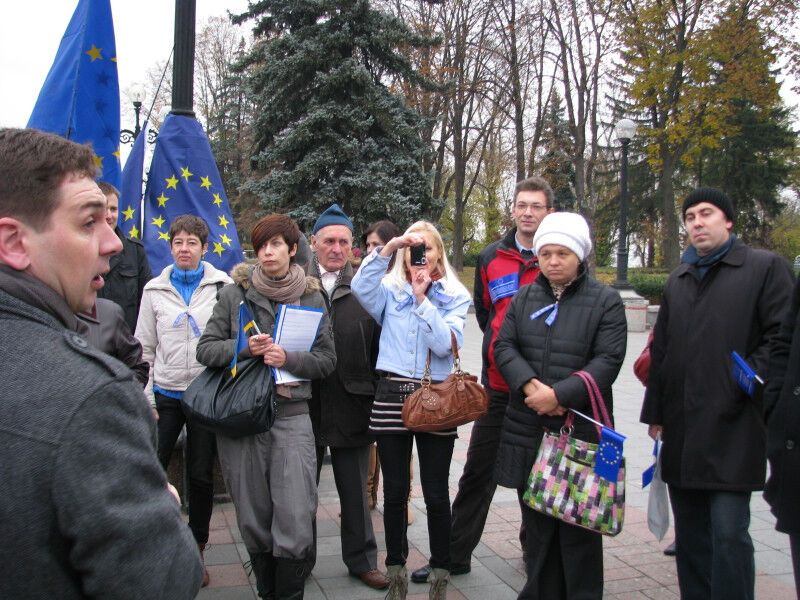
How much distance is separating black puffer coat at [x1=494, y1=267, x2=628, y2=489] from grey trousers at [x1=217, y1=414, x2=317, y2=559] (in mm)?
976

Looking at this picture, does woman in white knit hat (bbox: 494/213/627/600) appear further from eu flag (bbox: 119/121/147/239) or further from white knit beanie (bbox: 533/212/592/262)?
eu flag (bbox: 119/121/147/239)

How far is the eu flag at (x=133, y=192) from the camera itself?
5.91 meters

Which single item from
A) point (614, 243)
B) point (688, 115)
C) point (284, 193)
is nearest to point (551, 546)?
point (284, 193)

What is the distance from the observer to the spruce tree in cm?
1576

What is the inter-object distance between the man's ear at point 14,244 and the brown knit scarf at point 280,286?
2468mm

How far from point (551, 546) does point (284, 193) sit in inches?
539

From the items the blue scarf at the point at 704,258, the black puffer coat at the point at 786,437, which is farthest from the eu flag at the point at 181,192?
the black puffer coat at the point at 786,437

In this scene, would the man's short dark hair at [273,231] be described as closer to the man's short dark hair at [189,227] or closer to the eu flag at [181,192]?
the man's short dark hair at [189,227]

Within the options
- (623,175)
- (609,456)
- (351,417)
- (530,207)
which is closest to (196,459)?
(351,417)

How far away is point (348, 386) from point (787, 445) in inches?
90.3

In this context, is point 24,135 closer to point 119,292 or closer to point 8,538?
point 8,538

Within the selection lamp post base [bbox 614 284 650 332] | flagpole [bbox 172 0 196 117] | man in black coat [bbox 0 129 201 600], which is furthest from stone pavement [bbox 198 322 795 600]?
lamp post base [bbox 614 284 650 332]

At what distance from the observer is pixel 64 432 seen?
121cm

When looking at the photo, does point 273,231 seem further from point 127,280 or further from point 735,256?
point 735,256
